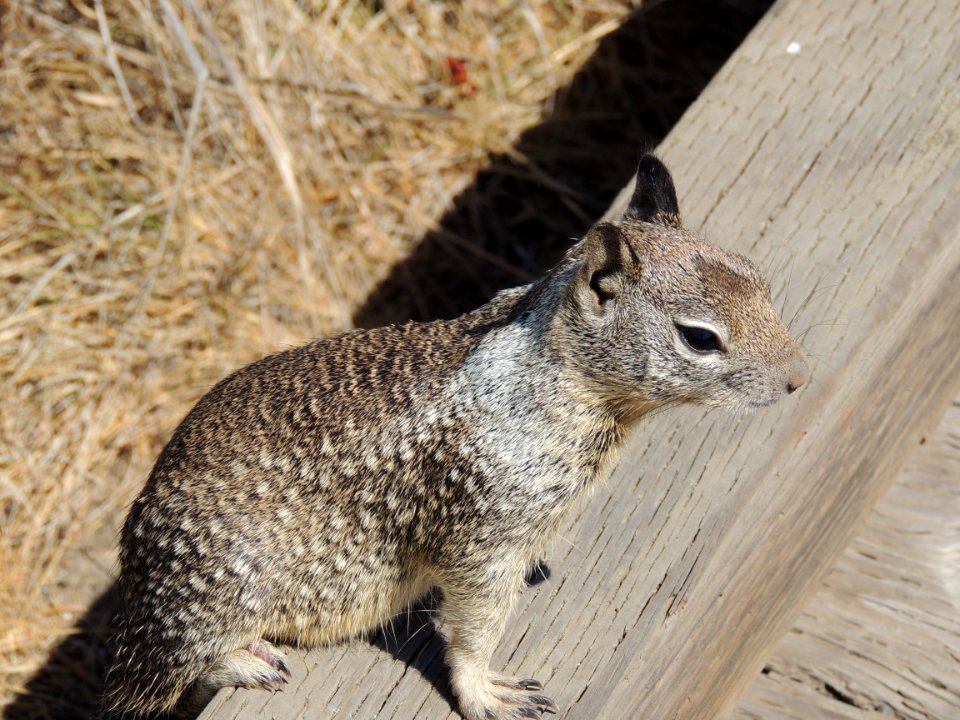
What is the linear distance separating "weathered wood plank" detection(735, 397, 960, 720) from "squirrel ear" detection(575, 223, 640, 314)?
123 centimetres

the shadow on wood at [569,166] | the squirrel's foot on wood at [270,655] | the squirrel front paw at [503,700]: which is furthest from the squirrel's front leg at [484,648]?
the shadow on wood at [569,166]

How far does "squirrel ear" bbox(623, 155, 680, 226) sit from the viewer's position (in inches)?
91.2

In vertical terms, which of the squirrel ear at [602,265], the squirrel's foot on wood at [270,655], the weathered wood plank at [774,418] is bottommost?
the squirrel's foot on wood at [270,655]

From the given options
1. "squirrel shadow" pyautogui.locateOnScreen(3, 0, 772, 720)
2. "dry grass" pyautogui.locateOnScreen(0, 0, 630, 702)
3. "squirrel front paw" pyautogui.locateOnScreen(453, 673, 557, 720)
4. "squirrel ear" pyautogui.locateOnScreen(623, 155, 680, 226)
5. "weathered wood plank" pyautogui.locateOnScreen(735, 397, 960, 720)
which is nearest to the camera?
"squirrel front paw" pyautogui.locateOnScreen(453, 673, 557, 720)

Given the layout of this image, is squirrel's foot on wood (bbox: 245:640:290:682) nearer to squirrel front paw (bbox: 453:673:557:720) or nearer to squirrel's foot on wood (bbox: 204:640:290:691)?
squirrel's foot on wood (bbox: 204:640:290:691)

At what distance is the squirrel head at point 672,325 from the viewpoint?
2.11m

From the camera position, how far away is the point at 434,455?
2.34 m

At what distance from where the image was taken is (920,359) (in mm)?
2762

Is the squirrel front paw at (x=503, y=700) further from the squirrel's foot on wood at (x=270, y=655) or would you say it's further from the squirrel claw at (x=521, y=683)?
the squirrel's foot on wood at (x=270, y=655)

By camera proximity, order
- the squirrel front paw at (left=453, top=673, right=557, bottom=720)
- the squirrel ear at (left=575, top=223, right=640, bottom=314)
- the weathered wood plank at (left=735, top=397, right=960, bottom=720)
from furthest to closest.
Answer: the weathered wood plank at (left=735, top=397, right=960, bottom=720) < the squirrel front paw at (left=453, top=673, right=557, bottom=720) < the squirrel ear at (left=575, top=223, right=640, bottom=314)

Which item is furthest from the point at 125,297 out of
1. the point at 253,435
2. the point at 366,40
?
the point at 253,435

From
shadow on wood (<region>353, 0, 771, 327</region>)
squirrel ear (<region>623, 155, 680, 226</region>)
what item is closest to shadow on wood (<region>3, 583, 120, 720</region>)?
shadow on wood (<region>353, 0, 771, 327</region>)

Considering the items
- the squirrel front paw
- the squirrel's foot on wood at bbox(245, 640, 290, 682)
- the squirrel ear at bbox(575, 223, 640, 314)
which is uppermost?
the squirrel ear at bbox(575, 223, 640, 314)

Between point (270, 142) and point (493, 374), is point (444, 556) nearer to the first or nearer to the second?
point (493, 374)
